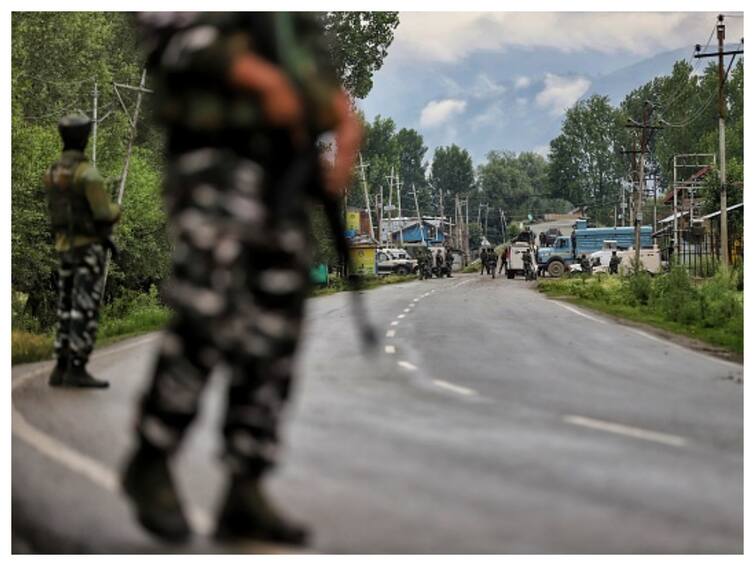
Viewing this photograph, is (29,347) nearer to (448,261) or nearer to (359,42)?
(359,42)

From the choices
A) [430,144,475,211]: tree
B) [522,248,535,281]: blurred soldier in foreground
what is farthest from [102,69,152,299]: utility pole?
[522,248,535,281]: blurred soldier in foreground

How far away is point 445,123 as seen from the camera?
23.9 ft

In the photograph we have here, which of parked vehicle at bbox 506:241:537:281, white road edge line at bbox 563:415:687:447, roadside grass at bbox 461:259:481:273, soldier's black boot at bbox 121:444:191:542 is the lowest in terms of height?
roadside grass at bbox 461:259:481:273

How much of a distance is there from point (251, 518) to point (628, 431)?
2234 mm

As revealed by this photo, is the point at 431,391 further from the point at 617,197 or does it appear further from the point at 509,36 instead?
the point at 617,197

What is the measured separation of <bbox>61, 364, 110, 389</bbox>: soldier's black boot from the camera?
19.3 feet

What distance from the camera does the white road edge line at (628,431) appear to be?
4934 mm

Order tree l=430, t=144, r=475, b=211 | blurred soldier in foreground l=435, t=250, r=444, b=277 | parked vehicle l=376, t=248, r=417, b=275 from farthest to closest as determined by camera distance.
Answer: blurred soldier in foreground l=435, t=250, r=444, b=277
parked vehicle l=376, t=248, r=417, b=275
tree l=430, t=144, r=475, b=211

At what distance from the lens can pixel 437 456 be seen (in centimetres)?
446

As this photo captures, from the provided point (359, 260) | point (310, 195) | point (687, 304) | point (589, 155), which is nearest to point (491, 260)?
point (589, 155)

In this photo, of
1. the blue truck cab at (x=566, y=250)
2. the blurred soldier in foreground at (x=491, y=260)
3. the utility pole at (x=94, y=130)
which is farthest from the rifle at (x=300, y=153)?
the blurred soldier in foreground at (x=491, y=260)

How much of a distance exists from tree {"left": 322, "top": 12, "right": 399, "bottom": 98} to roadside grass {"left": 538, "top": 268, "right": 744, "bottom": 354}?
2.70 meters

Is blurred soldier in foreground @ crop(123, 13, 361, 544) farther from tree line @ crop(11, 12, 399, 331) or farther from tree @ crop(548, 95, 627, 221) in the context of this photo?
tree @ crop(548, 95, 627, 221)
